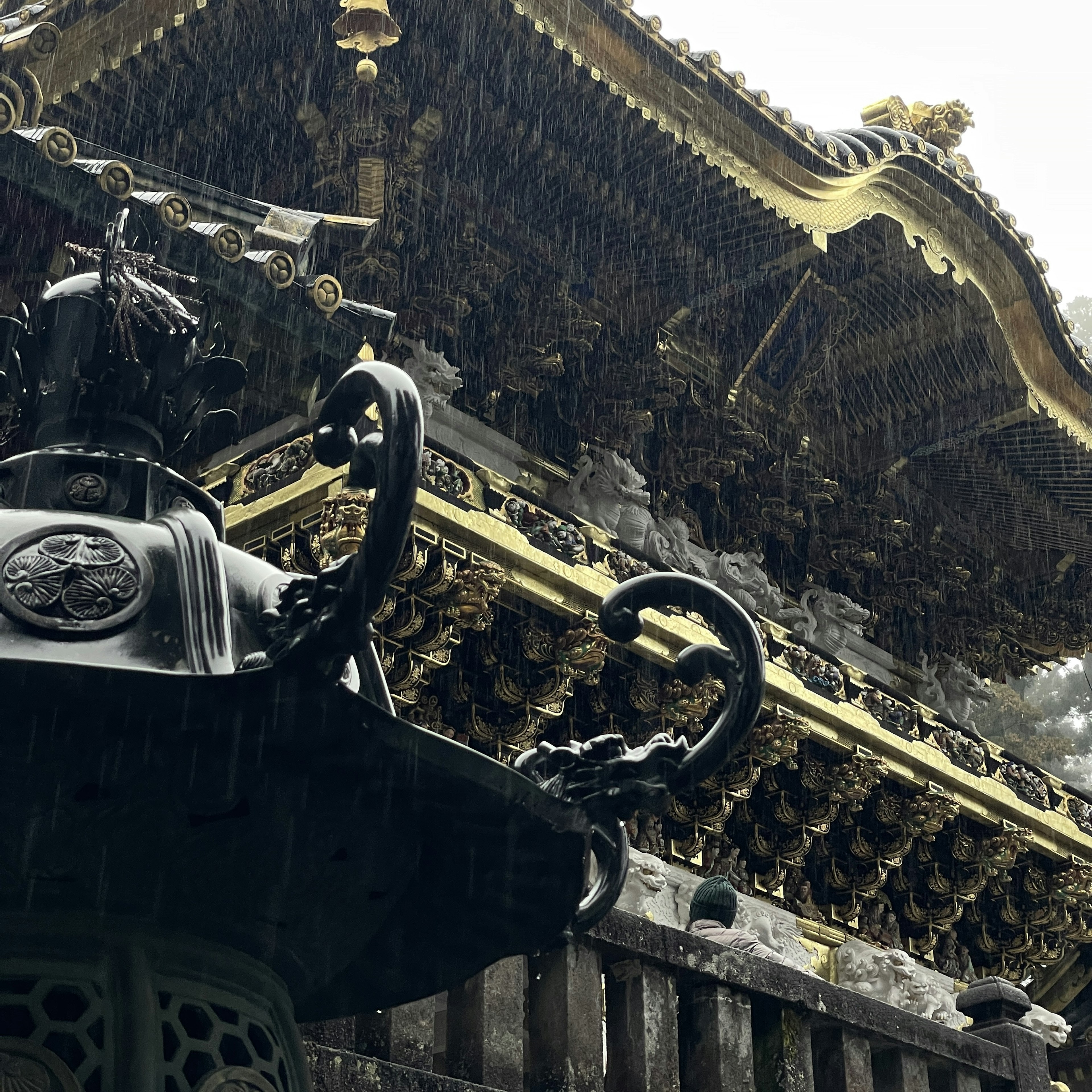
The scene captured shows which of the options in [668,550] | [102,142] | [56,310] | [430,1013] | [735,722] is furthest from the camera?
[668,550]

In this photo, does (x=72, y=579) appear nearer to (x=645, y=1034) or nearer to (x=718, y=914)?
(x=645, y=1034)

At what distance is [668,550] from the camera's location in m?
13.2

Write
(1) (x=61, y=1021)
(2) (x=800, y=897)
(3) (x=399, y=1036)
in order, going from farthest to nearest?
(2) (x=800, y=897) < (3) (x=399, y=1036) < (1) (x=61, y=1021)

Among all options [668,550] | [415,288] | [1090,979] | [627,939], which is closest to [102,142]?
[415,288]

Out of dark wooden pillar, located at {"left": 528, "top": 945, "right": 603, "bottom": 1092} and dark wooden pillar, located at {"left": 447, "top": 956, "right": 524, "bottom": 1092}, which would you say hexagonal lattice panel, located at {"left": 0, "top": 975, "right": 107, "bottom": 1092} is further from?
dark wooden pillar, located at {"left": 528, "top": 945, "right": 603, "bottom": 1092}

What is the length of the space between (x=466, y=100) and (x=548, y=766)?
375 inches

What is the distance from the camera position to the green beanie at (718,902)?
6094 mm

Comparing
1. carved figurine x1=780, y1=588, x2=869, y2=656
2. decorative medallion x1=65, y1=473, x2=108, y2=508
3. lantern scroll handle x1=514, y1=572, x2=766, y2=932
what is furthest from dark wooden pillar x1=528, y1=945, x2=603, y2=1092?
carved figurine x1=780, y1=588, x2=869, y2=656

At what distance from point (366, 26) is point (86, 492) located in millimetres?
7912

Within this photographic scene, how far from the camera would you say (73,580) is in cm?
212

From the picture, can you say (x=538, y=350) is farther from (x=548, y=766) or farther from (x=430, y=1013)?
(x=548, y=766)

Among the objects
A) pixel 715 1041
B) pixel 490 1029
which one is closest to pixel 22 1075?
pixel 490 1029

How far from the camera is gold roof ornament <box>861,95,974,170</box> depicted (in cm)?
1509

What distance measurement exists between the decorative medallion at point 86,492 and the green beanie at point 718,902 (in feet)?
13.4
